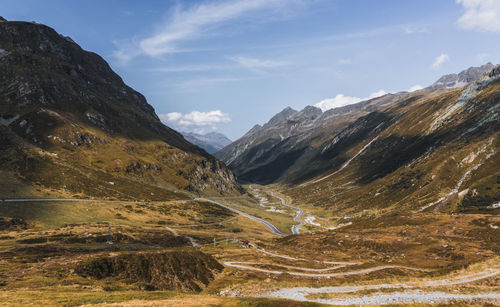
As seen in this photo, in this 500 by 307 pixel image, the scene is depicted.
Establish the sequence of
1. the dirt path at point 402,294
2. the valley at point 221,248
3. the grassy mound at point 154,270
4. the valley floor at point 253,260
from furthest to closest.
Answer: the grassy mound at point 154,270, the valley at point 221,248, the valley floor at point 253,260, the dirt path at point 402,294

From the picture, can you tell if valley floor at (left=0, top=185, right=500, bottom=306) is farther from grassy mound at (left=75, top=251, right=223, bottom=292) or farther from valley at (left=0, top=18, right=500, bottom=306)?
grassy mound at (left=75, top=251, right=223, bottom=292)

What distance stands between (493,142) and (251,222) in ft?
585

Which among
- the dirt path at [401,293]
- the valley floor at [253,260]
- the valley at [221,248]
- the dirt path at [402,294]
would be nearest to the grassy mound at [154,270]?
the valley at [221,248]

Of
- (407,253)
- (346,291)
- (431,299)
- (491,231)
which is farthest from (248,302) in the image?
(491,231)

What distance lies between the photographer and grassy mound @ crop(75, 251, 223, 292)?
48.4 m

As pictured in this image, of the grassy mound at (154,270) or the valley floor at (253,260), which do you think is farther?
the grassy mound at (154,270)

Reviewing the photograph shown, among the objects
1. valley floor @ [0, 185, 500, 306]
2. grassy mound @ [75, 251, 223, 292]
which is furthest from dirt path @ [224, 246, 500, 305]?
grassy mound @ [75, 251, 223, 292]

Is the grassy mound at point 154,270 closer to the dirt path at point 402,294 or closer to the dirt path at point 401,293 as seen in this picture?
the dirt path at point 401,293

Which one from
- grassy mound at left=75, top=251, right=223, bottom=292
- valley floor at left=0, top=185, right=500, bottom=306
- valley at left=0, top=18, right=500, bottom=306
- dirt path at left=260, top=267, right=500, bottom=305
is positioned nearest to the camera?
dirt path at left=260, top=267, right=500, bottom=305

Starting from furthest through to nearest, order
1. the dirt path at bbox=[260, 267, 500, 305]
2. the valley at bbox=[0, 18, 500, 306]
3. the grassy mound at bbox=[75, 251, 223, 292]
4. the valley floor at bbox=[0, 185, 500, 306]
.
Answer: the grassy mound at bbox=[75, 251, 223, 292] → the valley at bbox=[0, 18, 500, 306] → the valley floor at bbox=[0, 185, 500, 306] → the dirt path at bbox=[260, 267, 500, 305]

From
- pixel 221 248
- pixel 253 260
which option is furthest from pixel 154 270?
pixel 221 248

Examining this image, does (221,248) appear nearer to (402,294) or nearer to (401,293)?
(401,293)

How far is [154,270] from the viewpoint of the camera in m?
52.4

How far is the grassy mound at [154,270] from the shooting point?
48438 mm
